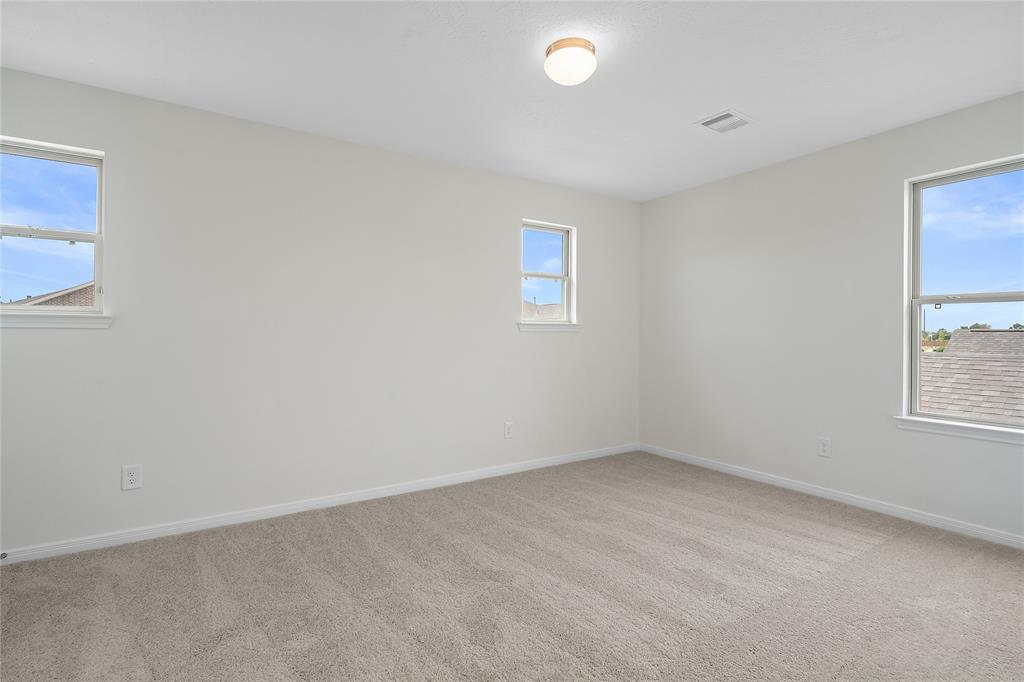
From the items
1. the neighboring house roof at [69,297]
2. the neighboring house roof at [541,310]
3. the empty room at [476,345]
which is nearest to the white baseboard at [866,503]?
the empty room at [476,345]

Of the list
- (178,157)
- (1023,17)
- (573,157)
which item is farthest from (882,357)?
(178,157)

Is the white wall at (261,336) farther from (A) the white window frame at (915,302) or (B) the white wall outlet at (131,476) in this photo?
(A) the white window frame at (915,302)

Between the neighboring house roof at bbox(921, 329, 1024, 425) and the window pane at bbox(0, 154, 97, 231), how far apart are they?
5159 mm

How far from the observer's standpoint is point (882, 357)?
3.37 metres

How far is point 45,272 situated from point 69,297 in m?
0.17

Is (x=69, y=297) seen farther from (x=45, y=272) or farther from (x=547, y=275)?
(x=547, y=275)

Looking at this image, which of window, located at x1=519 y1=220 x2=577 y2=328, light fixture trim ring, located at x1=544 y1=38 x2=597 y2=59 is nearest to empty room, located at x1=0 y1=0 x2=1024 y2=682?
light fixture trim ring, located at x1=544 y1=38 x2=597 y2=59

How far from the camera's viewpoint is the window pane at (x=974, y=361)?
114 inches

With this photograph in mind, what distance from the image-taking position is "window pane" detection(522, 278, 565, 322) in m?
4.52

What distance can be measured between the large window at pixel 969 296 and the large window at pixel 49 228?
501 cm

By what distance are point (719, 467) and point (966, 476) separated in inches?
67.3

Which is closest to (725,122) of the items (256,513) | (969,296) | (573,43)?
(573,43)

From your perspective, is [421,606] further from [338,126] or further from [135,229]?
[338,126]

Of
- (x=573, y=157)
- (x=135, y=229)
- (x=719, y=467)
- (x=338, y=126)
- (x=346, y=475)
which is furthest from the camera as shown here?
(x=719, y=467)
